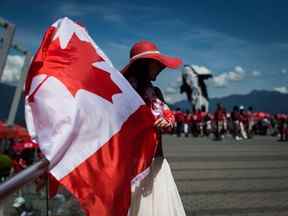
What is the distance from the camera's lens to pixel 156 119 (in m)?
2.93

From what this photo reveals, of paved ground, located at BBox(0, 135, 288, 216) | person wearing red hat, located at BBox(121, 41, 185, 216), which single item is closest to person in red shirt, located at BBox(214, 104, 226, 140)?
paved ground, located at BBox(0, 135, 288, 216)

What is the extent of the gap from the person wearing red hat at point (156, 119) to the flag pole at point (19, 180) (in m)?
1.17

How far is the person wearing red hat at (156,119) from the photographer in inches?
116

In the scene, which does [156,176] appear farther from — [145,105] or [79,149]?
[79,149]

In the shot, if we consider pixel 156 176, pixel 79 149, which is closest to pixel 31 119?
pixel 79 149

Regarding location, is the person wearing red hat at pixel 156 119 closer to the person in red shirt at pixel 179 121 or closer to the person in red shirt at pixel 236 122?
the person in red shirt at pixel 236 122

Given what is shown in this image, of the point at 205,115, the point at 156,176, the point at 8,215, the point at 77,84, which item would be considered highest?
the point at 77,84

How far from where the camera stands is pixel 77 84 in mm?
2414

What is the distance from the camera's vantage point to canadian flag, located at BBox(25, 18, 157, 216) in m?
2.21

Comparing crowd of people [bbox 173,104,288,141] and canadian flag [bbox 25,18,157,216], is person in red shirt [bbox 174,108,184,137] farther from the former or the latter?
canadian flag [bbox 25,18,157,216]

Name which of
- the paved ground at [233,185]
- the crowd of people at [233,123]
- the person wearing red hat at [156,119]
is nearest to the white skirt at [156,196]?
the person wearing red hat at [156,119]

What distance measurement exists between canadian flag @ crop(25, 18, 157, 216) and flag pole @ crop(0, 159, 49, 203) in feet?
0.93

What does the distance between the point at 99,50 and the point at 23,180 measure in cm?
127

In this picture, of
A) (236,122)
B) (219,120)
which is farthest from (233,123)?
(219,120)
